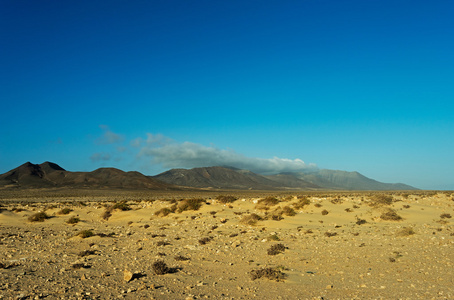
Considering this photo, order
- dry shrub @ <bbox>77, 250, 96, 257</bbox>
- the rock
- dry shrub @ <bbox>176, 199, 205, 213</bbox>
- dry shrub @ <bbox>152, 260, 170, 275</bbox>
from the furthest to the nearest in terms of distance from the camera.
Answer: dry shrub @ <bbox>176, 199, 205, 213</bbox>, dry shrub @ <bbox>77, 250, 96, 257</bbox>, dry shrub @ <bbox>152, 260, 170, 275</bbox>, the rock

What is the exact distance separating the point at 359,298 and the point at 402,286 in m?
1.85

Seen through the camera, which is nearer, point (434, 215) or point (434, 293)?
point (434, 293)

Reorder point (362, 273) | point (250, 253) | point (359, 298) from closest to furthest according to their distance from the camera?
point (359, 298)
point (362, 273)
point (250, 253)

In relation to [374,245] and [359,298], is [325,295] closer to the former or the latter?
[359,298]

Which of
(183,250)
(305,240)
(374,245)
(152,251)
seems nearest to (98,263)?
(152,251)

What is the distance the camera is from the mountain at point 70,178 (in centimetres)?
13990

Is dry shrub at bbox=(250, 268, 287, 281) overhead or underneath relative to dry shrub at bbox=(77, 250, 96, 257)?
overhead

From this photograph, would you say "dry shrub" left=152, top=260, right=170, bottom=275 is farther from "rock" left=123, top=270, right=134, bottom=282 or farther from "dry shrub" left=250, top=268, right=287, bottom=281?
"dry shrub" left=250, top=268, right=287, bottom=281

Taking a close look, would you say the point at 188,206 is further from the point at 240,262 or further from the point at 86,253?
the point at 240,262

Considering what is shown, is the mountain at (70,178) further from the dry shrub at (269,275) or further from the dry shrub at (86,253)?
the dry shrub at (269,275)

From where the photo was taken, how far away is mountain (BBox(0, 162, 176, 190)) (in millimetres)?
139900

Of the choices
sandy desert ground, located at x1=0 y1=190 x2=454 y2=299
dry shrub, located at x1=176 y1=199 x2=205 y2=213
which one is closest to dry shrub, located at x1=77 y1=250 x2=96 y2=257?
sandy desert ground, located at x1=0 y1=190 x2=454 y2=299

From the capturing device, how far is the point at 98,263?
37.8 feet

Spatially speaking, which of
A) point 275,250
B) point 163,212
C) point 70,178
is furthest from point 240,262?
point 70,178
